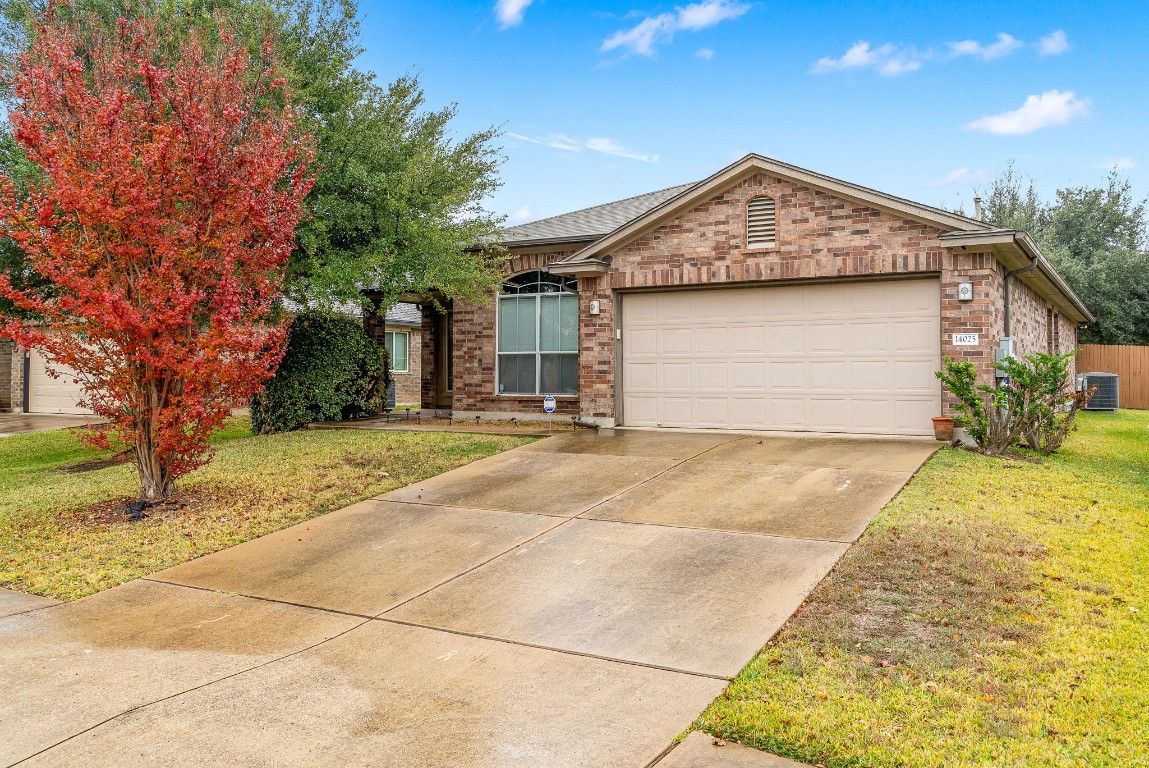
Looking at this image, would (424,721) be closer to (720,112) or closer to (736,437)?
(736,437)

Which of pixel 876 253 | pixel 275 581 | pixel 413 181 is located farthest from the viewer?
pixel 413 181

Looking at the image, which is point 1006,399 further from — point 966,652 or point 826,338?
point 966,652

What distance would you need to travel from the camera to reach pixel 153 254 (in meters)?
7.84

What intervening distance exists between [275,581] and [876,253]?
889 cm

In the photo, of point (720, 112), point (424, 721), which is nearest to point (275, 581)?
point (424, 721)

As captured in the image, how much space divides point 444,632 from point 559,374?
9895mm

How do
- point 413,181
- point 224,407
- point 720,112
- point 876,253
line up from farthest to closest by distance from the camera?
point 720,112 → point 413,181 → point 876,253 → point 224,407

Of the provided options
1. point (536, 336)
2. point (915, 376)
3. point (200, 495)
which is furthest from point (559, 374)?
point (200, 495)

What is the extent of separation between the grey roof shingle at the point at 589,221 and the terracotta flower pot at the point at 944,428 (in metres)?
5.73

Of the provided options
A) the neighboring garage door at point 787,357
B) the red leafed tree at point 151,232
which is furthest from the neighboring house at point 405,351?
the red leafed tree at point 151,232

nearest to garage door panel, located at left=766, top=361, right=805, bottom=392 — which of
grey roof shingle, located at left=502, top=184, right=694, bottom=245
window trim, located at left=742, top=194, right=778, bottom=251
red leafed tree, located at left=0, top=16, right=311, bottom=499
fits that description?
window trim, located at left=742, top=194, right=778, bottom=251

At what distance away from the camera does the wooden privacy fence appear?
23.9 metres

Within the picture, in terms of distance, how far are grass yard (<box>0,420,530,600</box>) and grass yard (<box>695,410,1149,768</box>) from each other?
511 centimetres

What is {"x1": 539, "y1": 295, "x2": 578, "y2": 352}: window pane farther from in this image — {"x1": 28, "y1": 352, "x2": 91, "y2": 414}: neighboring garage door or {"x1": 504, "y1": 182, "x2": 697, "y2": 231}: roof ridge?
{"x1": 28, "y1": 352, "x2": 91, "y2": 414}: neighboring garage door
